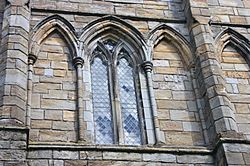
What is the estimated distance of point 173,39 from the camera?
11383mm

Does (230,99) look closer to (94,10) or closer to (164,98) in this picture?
(164,98)

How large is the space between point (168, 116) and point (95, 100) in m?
1.29

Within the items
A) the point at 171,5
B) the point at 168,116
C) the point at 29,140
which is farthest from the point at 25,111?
the point at 171,5

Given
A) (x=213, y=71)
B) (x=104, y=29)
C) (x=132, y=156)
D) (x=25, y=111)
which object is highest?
(x=104, y=29)

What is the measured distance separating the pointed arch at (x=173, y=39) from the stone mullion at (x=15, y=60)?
238 cm

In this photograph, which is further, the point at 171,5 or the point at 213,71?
the point at 171,5

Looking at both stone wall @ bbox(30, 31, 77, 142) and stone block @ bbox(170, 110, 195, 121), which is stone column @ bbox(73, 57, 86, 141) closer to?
stone wall @ bbox(30, 31, 77, 142)

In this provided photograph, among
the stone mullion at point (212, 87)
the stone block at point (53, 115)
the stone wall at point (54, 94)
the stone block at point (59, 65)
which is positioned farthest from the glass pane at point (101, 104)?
the stone mullion at point (212, 87)

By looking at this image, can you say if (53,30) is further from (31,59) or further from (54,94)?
(54,94)

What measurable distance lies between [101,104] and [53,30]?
1.76 meters

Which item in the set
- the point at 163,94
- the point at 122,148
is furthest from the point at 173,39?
the point at 122,148

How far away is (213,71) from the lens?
34.3ft

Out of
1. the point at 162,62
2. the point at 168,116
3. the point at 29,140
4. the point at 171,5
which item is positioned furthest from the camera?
the point at 171,5

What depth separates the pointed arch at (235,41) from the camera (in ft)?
37.7
